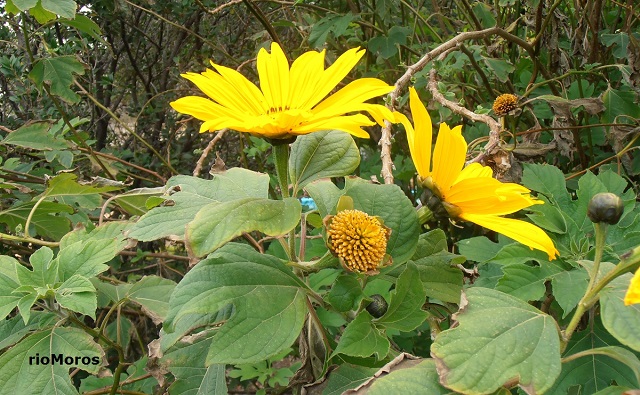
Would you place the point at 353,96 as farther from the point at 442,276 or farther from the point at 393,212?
the point at 442,276

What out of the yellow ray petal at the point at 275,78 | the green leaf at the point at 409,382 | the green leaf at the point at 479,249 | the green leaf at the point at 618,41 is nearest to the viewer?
the green leaf at the point at 409,382

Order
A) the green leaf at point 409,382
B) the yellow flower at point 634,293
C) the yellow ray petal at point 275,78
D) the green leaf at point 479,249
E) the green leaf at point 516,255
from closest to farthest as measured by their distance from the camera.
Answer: the yellow flower at point 634,293
the green leaf at point 409,382
the yellow ray petal at point 275,78
the green leaf at point 516,255
the green leaf at point 479,249

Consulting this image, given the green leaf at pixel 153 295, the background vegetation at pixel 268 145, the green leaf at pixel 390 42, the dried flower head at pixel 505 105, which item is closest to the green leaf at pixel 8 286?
the background vegetation at pixel 268 145

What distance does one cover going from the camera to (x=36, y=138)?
148 cm

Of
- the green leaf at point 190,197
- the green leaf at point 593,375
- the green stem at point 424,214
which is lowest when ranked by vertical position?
the green leaf at point 593,375

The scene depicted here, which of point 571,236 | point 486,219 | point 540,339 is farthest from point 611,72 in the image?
point 540,339

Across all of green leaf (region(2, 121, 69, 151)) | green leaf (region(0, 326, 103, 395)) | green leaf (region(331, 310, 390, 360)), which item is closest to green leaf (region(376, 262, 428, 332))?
green leaf (region(331, 310, 390, 360))

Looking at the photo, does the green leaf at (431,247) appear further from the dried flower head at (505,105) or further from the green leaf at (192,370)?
the dried flower head at (505,105)

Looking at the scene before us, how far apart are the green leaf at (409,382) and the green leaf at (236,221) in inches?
6.9

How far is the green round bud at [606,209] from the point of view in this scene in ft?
1.86

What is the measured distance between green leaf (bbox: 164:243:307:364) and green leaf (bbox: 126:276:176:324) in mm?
258

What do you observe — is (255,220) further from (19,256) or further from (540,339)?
(19,256)

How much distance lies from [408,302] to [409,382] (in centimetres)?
13

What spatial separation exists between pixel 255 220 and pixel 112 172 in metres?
1.31
